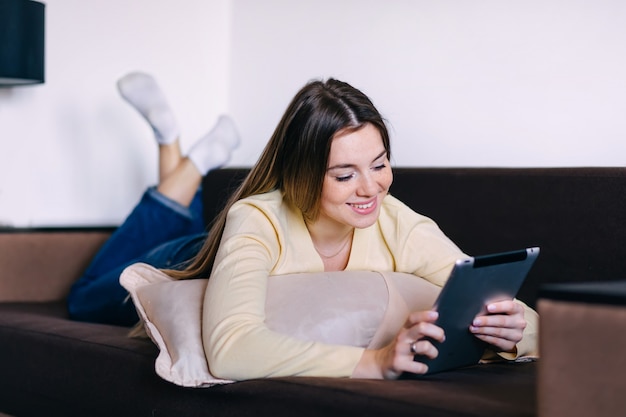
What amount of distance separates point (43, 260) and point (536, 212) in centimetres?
156

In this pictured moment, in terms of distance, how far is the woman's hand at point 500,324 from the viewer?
1729mm

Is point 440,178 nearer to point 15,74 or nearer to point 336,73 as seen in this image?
point 336,73

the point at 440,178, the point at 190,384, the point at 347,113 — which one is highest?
the point at 347,113

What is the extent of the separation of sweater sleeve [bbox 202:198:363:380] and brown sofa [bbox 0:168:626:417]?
34mm

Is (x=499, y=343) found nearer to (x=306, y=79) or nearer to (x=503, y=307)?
(x=503, y=307)

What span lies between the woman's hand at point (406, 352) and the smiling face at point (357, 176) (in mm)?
298

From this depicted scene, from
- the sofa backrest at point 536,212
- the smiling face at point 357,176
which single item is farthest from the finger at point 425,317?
the sofa backrest at point 536,212

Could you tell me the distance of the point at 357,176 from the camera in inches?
74.1

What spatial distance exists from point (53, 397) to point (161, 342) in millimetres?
485

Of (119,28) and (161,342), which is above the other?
(119,28)

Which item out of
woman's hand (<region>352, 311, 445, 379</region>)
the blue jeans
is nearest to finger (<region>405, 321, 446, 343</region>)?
woman's hand (<region>352, 311, 445, 379</region>)

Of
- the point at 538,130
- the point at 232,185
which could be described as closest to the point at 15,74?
the point at 232,185

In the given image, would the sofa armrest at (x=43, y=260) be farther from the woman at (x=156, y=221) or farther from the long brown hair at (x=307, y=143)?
the long brown hair at (x=307, y=143)

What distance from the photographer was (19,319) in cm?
249
